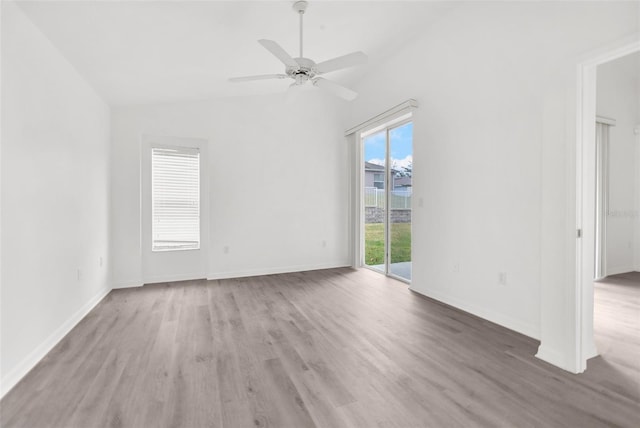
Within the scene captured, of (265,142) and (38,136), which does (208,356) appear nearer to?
(38,136)

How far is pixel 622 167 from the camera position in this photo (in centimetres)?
476

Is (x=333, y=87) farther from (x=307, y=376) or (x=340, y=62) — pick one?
(x=307, y=376)

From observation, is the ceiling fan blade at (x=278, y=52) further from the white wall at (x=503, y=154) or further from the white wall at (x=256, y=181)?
the white wall at (x=256, y=181)

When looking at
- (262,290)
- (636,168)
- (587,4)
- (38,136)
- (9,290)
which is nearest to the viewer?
(9,290)

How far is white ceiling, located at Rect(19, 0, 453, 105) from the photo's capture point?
223 cm

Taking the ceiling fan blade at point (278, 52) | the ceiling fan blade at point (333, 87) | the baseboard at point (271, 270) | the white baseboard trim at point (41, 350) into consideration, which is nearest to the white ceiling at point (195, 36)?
the ceiling fan blade at point (278, 52)

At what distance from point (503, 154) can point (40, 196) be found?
153 inches

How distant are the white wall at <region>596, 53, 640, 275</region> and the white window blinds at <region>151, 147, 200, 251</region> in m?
6.27

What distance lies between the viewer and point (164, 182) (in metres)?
4.43

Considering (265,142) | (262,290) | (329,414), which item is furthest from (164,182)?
(329,414)

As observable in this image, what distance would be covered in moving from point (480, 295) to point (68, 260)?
13.0 feet

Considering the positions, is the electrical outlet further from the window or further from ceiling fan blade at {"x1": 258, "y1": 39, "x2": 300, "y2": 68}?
ceiling fan blade at {"x1": 258, "y1": 39, "x2": 300, "y2": 68}

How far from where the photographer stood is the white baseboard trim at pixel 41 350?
184 centimetres

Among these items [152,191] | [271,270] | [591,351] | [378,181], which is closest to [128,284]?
[152,191]
